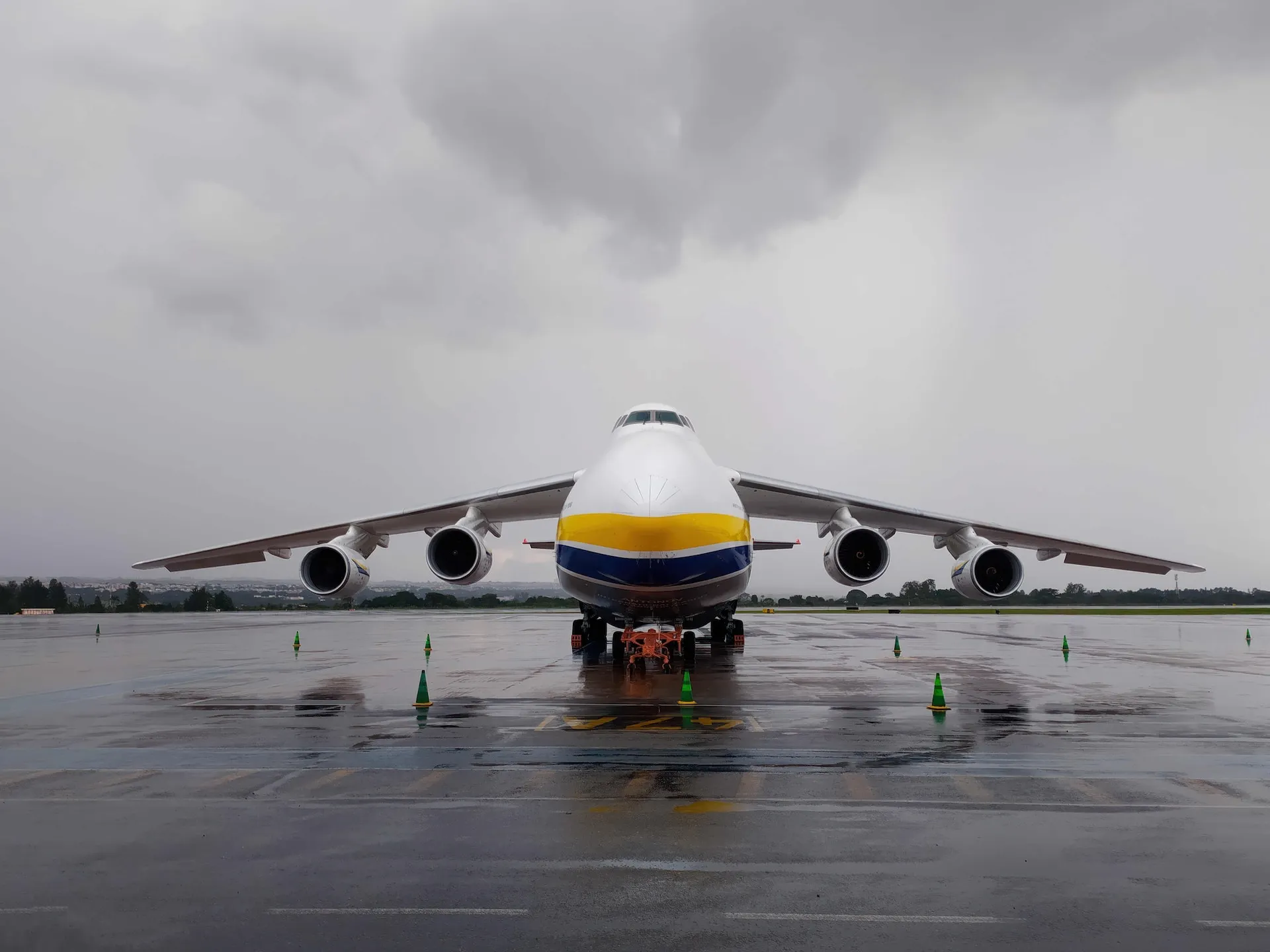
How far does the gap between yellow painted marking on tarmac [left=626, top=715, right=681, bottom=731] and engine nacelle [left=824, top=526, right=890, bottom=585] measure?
301 inches

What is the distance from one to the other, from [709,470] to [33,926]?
11.2 meters

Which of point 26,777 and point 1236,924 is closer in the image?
point 1236,924

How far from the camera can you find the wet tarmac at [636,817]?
3.85 metres

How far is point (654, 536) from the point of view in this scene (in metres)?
12.0

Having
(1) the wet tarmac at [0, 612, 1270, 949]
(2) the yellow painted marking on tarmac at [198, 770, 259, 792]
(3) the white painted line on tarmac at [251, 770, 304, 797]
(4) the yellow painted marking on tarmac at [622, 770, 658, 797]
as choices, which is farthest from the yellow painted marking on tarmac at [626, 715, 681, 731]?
(2) the yellow painted marking on tarmac at [198, 770, 259, 792]

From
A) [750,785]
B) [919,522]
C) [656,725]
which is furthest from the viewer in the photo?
[919,522]

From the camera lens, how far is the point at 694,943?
3.61 m

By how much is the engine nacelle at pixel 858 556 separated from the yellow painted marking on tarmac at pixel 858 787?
9.96m

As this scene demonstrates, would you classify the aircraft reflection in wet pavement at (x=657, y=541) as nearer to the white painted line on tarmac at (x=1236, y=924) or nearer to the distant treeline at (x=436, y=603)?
the white painted line on tarmac at (x=1236, y=924)

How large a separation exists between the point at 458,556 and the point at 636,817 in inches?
486

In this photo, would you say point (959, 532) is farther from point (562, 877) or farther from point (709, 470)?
point (562, 877)

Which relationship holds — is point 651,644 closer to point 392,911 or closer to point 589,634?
point 589,634

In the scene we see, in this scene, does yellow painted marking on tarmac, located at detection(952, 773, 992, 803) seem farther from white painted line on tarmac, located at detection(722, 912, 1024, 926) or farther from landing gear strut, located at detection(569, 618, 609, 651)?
landing gear strut, located at detection(569, 618, 609, 651)

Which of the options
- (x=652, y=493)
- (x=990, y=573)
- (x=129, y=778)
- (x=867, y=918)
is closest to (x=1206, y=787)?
(x=867, y=918)
